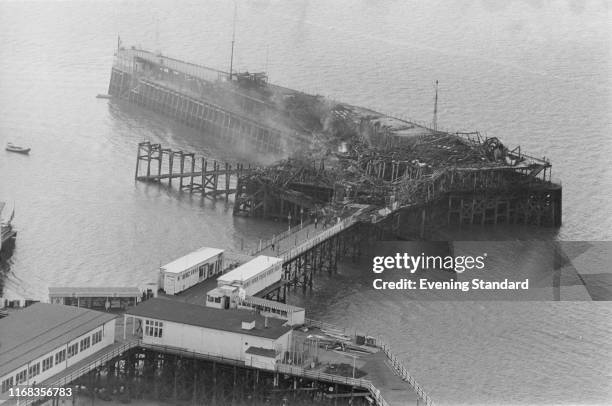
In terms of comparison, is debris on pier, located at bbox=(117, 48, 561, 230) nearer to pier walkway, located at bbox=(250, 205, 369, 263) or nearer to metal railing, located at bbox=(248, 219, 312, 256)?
pier walkway, located at bbox=(250, 205, 369, 263)

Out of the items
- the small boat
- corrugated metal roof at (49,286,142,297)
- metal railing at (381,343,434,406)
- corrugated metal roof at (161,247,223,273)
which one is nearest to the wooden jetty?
the small boat

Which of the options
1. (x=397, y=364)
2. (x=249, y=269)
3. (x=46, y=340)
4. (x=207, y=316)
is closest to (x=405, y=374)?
(x=397, y=364)

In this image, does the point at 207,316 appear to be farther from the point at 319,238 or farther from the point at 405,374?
the point at 319,238

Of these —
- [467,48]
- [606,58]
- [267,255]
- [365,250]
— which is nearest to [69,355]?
[267,255]

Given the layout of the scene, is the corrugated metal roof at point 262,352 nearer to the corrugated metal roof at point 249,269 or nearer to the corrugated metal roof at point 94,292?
the corrugated metal roof at point 249,269

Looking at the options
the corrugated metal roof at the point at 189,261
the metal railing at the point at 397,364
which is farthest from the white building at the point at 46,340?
the metal railing at the point at 397,364

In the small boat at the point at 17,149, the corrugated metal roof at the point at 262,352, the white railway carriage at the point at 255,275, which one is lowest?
the corrugated metal roof at the point at 262,352

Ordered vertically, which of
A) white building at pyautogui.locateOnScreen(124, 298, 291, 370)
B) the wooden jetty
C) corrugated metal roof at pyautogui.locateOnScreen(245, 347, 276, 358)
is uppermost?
the wooden jetty
